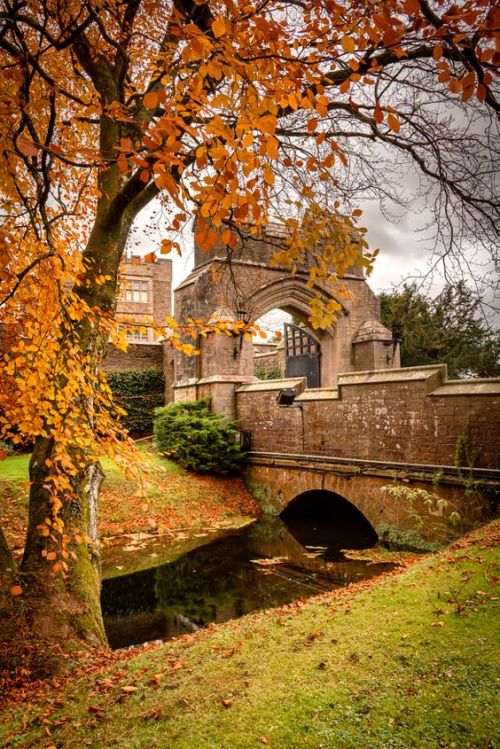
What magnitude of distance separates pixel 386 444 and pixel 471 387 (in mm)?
2139

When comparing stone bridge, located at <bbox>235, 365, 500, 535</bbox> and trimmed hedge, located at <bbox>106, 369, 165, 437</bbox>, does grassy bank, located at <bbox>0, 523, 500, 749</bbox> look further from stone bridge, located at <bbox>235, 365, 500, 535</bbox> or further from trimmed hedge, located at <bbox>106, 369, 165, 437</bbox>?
trimmed hedge, located at <bbox>106, 369, 165, 437</bbox>

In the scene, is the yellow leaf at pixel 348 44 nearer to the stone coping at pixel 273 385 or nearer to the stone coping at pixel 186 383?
the stone coping at pixel 273 385

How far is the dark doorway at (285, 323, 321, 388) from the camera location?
56.8 ft

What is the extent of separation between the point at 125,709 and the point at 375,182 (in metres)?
5.47

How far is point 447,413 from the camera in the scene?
28.4 ft

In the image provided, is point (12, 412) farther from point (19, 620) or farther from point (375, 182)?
point (375, 182)

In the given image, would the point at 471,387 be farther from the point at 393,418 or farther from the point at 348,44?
the point at 348,44

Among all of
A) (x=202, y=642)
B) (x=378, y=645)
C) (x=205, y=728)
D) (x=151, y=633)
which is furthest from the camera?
(x=151, y=633)

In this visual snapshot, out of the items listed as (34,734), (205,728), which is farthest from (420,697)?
(34,734)

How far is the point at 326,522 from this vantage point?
39.7 feet

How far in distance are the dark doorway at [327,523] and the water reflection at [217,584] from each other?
1.16 feet

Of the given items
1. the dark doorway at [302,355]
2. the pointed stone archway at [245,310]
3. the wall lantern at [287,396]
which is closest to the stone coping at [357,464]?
the wall lantern at [287,396]

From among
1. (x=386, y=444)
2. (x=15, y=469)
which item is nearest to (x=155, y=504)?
(x=15, y=469)

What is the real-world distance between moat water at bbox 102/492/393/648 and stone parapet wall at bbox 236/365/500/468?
2.18m
